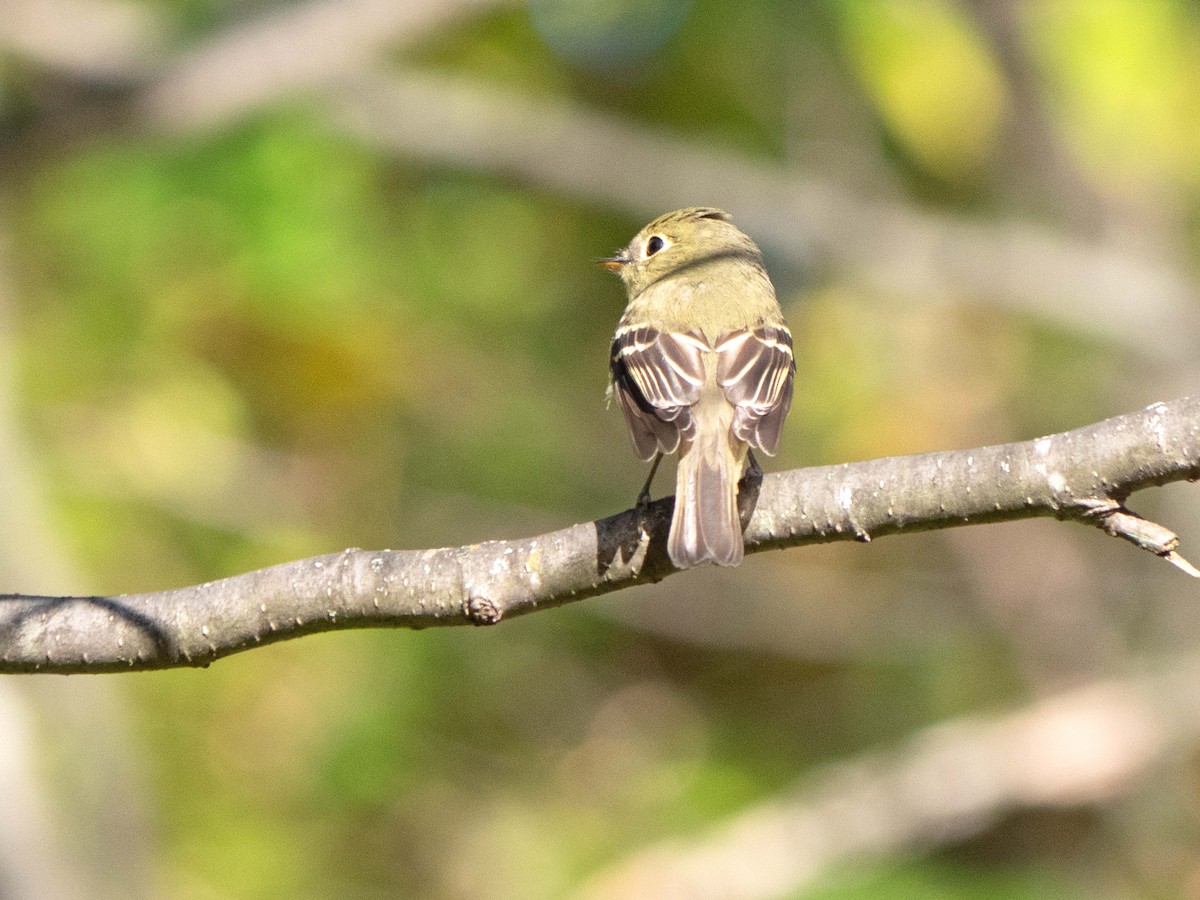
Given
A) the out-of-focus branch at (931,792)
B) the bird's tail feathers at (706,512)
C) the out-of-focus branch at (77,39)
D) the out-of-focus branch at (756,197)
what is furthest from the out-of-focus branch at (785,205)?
the bird's tail feathers at (706,512)

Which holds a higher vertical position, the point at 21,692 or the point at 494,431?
the point at 494,431

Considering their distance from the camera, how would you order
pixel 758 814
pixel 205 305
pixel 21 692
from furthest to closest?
pixel 205 305
pixel 758 814
pixel 21 692

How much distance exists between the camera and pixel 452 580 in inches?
106

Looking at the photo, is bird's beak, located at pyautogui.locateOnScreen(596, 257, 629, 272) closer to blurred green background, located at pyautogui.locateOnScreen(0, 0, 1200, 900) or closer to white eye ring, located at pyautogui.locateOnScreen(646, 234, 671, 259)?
white eye ring, located at pyautogui.locateOnScreen(646, 234, 671, 259)

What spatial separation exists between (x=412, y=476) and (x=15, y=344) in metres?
2.50

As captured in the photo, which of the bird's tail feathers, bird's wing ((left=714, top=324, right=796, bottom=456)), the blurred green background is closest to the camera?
the bird's tail feathers

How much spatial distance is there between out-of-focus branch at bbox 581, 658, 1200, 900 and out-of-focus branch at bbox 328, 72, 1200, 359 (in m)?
2.00

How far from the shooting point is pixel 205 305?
803 centimetres

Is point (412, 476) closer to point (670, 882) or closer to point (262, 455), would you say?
point (262, 455)

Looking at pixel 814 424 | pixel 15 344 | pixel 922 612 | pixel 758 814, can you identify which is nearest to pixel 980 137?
pixel 814 424

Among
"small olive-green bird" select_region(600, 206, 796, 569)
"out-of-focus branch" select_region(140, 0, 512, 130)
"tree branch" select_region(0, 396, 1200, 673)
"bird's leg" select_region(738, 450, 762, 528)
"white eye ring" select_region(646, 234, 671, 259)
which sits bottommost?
"tree branch" select_region(0, 396, 1200, 673)

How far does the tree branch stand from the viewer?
2594mm

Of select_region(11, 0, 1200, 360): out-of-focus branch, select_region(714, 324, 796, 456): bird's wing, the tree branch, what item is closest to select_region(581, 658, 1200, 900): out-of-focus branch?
select_region(11, 0, 1200, 360): out-of-focus branch

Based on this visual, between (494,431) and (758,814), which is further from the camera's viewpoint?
(494,431)
